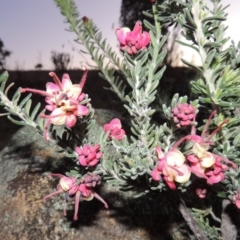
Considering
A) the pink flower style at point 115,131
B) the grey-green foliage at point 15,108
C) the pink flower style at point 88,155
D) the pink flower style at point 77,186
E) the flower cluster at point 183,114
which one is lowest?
the pink flower style at point 77,186

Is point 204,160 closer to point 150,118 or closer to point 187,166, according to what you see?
point 187,166

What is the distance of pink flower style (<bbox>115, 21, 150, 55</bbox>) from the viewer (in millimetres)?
611

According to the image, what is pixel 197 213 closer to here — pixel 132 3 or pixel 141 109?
pixel 141 109

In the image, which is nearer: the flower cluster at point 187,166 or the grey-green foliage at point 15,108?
the flower cluster at point 187,166

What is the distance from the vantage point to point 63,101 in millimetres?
528

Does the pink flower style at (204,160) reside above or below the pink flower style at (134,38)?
below

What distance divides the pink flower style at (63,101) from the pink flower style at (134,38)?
0.12 metres

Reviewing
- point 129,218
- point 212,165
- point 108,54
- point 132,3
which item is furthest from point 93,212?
point 132,3

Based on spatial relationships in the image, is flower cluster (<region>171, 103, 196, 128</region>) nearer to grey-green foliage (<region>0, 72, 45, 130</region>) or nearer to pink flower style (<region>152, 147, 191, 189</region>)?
Result: pink flower style (<region>152, 147, 191, 189</region>)

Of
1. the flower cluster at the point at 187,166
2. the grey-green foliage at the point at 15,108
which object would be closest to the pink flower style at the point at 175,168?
the flower cluster at the point at 187,166

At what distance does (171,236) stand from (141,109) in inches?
21.3

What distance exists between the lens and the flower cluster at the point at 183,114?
1.77ft

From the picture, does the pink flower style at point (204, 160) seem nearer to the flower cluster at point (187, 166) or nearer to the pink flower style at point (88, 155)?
the flower cluster at point (187, 166)

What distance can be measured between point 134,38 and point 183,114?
16 cm
